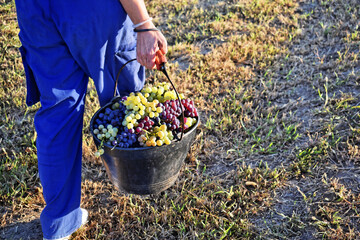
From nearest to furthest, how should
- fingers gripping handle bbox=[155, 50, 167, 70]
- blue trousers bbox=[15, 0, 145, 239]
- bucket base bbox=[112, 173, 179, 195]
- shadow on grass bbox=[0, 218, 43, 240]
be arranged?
1. blue trousers bbox=[15, 0, 145, 239]
2. fingers gripping handle bbox=[155, 50, 167, 70]
3. bucket base bbox=[112, 173, 179, 195]
4. shadow on grass bbox=[0, 218, 43, 240]

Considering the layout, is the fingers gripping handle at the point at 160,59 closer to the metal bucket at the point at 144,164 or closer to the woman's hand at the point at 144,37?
the woman's hand at the point at 144,37

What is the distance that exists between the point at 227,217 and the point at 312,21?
9.59ft

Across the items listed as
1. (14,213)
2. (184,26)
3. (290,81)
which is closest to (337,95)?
(290,81)

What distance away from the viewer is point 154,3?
185 inches

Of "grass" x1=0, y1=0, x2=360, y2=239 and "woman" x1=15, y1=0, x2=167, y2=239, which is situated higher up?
"woman" x1=15, y1=0, x2=167, y2=239

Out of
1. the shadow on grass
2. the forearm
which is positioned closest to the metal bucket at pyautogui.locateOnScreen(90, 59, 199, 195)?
the forearm

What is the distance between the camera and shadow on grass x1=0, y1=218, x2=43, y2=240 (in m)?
2.23

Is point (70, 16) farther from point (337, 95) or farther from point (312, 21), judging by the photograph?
point (312, 21)

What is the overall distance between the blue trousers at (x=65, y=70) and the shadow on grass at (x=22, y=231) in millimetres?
231

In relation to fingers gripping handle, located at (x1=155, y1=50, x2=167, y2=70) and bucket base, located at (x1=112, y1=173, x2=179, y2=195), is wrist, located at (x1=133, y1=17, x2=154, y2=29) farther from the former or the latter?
bucket base, located at (x1=112, y1=173, x2=179, y2=195)

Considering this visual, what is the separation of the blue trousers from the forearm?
0.05 meters

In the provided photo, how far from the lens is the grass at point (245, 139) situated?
2.26 metres

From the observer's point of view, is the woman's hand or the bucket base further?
the bucket base

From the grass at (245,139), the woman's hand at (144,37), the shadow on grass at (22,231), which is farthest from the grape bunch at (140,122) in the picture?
the shadow on grass at (22,231)
